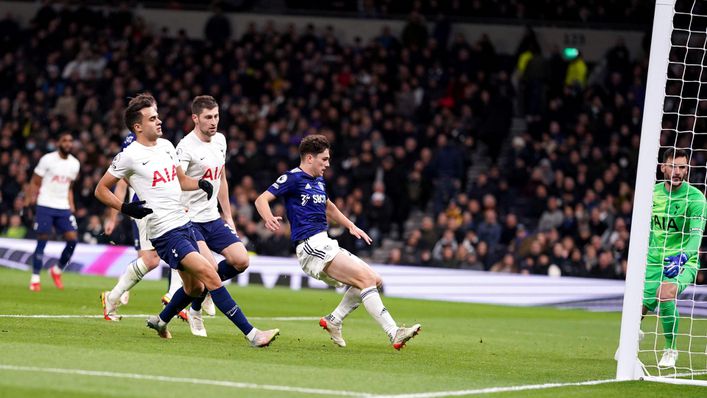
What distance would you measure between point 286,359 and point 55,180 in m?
9.91

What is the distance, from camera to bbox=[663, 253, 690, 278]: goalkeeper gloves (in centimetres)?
1230

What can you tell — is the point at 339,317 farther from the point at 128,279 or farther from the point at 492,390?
the point at 492,390

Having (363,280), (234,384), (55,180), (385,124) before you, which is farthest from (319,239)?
(385,124)

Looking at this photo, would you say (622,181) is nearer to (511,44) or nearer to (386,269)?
(386,269)

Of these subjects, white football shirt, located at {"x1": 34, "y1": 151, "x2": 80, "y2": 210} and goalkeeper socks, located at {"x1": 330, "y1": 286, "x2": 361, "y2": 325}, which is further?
white football shirt, located at {"x1": 34, "y1": 151, "x2": 80, "y2": 210}

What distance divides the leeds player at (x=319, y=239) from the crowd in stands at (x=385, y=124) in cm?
1295

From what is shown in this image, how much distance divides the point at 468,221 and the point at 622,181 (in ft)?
12.3

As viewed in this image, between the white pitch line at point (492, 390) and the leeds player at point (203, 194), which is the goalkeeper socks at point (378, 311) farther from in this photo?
the white pitch line at point (492, 390)

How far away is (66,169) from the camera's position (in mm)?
→ 19484

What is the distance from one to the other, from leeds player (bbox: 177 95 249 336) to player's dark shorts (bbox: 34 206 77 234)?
699 cm

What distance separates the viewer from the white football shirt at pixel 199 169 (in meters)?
13.0

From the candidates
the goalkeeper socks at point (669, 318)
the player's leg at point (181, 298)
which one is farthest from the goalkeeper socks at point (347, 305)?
the goalkeeper socks at point (669, 318)

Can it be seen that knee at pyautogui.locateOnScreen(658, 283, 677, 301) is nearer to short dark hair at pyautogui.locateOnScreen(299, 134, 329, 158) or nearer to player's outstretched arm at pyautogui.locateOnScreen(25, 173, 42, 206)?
short dark hair at pyautogui.locateOnScreen(299, 134, 329, 158)

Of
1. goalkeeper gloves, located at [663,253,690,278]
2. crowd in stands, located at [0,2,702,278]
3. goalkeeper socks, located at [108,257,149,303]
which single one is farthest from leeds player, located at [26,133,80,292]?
goalkeeper gloves, located at [663,253,690,278]
